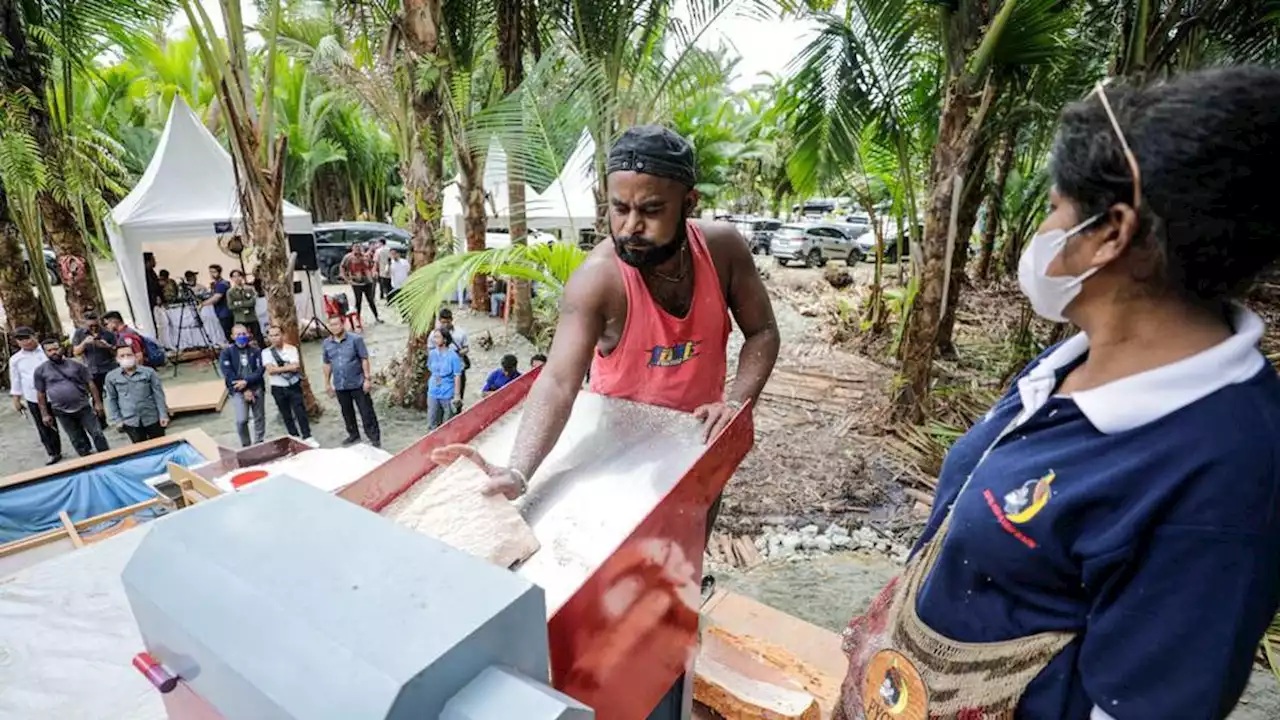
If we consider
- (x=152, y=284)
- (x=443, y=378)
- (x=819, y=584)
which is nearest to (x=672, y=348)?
(x=819, y=584)

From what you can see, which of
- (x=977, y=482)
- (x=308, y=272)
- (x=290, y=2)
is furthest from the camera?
(x=308, y=272)

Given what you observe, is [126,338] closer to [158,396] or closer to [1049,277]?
[158,396]

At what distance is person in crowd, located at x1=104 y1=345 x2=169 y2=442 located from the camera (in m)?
5.23

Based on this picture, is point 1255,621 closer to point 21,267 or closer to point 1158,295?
A: point 1158,295

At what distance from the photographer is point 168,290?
8789 mm

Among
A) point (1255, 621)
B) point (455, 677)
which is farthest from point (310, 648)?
point (1255, 621)

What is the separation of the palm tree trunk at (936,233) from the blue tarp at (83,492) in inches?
213

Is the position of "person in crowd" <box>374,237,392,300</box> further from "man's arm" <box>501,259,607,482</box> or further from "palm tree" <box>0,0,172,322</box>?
"man's arm" <box>501,259,607,482</box>

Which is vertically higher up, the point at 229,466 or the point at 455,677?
the point at 455,677

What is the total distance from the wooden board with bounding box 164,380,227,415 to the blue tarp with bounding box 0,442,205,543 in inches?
121

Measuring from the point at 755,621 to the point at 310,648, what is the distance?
2227mm

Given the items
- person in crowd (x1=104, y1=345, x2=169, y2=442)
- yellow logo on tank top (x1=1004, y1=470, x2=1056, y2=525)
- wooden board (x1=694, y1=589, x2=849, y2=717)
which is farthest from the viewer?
person in crowd (x1=104, y1=345, x2=169, y2=442)

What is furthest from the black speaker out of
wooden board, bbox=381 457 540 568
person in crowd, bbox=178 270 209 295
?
wooden board, bbox=381 457 540 568

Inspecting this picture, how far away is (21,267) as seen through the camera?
6855 millimetres
